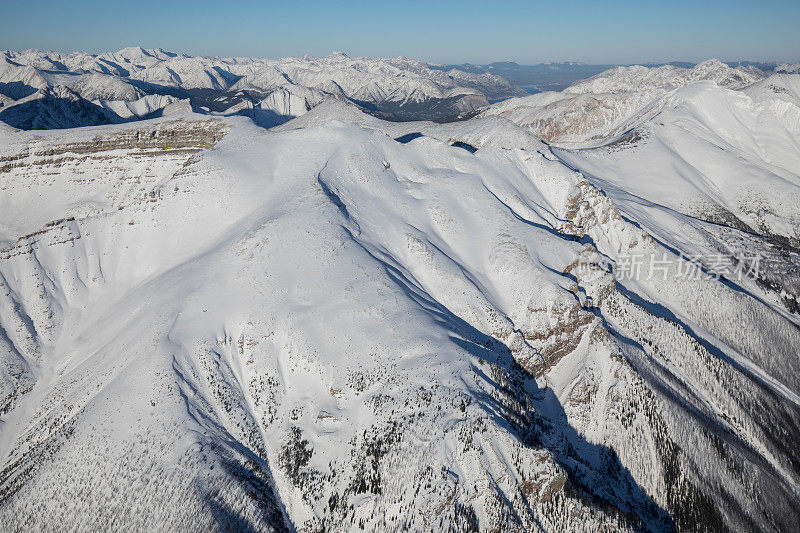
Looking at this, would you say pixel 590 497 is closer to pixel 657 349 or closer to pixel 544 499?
pixel 544 499

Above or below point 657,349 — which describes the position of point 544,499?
above

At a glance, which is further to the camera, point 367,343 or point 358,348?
point 367,343

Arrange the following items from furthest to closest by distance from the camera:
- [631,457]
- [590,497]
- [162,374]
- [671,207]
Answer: [671,207] → [631,457] → [162,374] → [590,497]

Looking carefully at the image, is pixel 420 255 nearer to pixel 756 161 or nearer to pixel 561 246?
pixel 561 246

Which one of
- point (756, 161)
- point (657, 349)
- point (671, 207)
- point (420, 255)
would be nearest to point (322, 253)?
point (420, 255)

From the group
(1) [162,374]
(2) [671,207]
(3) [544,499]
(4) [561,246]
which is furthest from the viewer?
(2) [671,207]

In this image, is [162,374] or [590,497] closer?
[590,497]

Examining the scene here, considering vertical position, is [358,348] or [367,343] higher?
[367,343]

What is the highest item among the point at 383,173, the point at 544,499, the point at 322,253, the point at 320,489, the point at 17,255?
the point at 383,173
